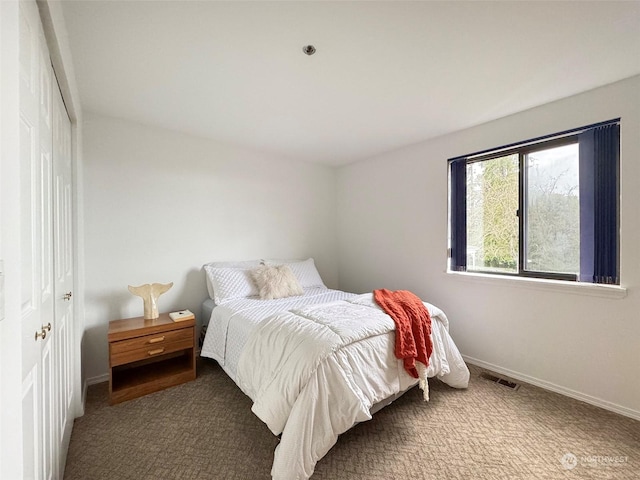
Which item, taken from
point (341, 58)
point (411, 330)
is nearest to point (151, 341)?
point (411, 330)

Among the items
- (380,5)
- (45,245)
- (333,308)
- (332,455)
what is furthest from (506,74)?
(45,245)

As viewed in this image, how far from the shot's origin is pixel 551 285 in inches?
89.3

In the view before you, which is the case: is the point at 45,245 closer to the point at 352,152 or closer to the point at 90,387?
the point at 90,387

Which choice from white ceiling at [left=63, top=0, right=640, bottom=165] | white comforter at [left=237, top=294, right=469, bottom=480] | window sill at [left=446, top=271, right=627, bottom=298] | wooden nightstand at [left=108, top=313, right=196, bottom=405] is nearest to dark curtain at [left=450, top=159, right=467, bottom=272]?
window sill at [left=446, top=271, right=627, bottom=298]

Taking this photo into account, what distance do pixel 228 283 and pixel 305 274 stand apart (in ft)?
3.25

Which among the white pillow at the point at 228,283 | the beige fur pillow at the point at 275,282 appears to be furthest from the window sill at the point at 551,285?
the white pillow at the point at 228,283

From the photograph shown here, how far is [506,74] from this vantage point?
1.87 m

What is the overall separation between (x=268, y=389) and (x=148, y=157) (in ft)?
8.08

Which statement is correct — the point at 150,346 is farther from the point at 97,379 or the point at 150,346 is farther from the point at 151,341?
the point at 97,379

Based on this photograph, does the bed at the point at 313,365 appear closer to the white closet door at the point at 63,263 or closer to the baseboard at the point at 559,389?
the baseboard at the point at 559,389

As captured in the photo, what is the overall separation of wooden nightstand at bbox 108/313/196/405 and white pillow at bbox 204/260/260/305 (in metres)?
0.40

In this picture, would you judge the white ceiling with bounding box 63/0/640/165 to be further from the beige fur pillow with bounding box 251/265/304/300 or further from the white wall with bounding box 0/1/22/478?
the beige fur pillow with bounding box 251/265/304/300

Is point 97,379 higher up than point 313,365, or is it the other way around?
point 313,365

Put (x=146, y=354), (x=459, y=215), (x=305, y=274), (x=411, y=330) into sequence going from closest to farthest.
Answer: (x=411, y=330) → (x=146, y=354) → (x=459, y=215) → (x=305, y=274)
